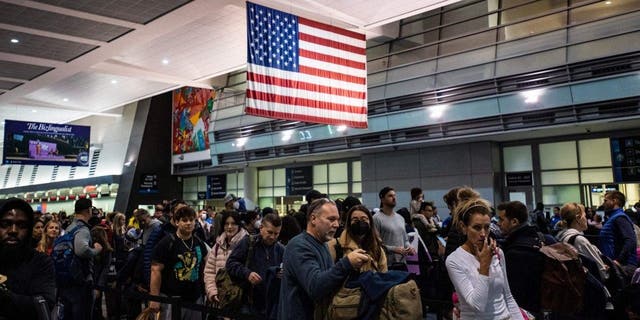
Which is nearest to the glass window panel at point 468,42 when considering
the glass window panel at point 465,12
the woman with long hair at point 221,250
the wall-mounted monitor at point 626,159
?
the glass window panel at point 465,12

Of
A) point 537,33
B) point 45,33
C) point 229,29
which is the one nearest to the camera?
point 45,33

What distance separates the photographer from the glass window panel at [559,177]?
1585cm

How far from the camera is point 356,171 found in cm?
2200

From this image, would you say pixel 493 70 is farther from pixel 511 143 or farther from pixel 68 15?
pixel 68 15

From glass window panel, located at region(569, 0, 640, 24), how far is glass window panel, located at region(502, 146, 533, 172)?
14.7 ft

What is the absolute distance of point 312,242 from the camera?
9.87ft

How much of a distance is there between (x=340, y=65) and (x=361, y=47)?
1188 mm

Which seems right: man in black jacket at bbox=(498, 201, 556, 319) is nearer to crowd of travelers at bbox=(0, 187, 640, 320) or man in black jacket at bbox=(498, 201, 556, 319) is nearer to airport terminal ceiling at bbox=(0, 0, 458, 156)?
crowd of travelers at bbox=(0, 187, 640, 320)

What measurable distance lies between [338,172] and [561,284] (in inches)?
753

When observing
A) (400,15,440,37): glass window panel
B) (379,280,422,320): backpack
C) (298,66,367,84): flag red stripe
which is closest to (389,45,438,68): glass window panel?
(400,15,440,37): glass window panel

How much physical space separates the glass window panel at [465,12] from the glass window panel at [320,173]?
8783mm

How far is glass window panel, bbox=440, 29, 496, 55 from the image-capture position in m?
17.0

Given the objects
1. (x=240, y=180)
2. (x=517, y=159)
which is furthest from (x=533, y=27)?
(x=240, y=180)

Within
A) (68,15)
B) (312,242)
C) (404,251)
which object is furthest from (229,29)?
(312,242)
